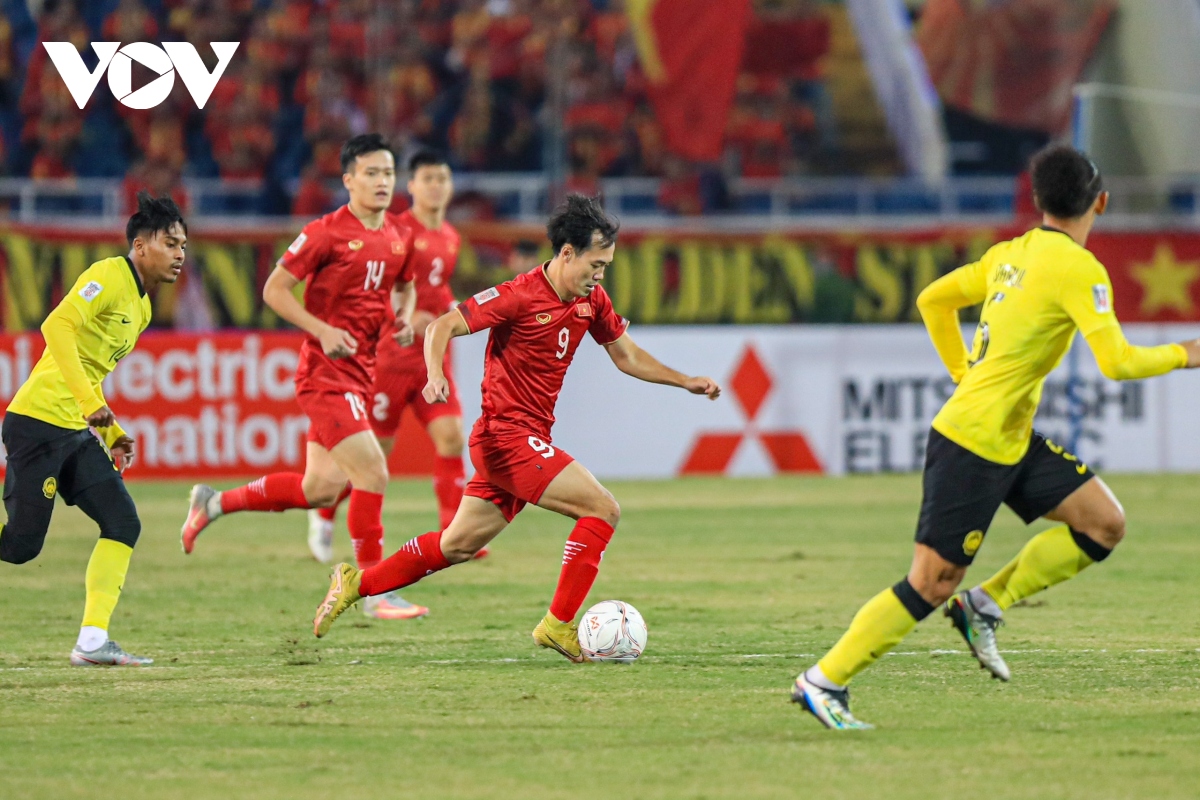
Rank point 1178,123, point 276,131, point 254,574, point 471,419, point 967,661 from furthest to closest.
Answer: point 276,131
point 1178,123
point 471,419
point 254,574
point 967,661

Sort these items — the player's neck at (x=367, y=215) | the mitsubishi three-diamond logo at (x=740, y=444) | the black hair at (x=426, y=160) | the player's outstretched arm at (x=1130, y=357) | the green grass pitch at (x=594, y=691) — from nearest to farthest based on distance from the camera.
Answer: the green grass pitch at (x=594, y=691) < the player's outstretched arm at (x=1130, y=357) < the player's neck at (x=367, y=215) < the black hair at (x=426, y=160) < the mitsubishi three-diamond logo at (x=740, y=444)

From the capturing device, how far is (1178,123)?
61.8ft

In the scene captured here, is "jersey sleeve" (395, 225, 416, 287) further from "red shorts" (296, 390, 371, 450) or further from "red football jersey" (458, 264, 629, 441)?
"red football jersey" (458, 264, 629, 441)

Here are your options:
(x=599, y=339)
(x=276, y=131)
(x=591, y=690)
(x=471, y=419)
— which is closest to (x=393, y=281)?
(x=599, y=339)

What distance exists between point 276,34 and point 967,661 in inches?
624

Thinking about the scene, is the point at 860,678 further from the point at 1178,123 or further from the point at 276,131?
the point at 276,131

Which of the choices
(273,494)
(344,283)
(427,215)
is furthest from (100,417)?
(427,215)

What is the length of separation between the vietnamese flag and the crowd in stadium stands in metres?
0.37

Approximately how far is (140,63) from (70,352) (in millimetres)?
13411

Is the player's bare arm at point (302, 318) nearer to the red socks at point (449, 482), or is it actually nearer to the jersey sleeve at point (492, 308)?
the jersey sleeve at point (492, 308)

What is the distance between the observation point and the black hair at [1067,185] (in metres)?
5.98

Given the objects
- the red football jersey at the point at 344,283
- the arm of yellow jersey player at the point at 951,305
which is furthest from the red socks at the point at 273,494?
the arm of yellow jersey player at the point at 951,305

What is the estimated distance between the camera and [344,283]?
30.7ft

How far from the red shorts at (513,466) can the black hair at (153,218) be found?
1.60 m
